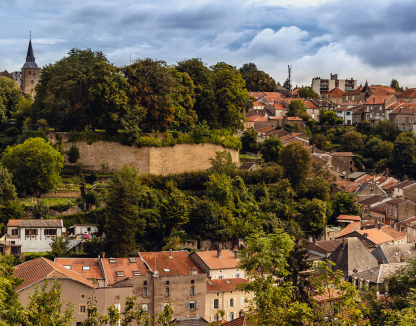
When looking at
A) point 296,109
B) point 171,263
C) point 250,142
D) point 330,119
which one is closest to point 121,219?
point 171,263

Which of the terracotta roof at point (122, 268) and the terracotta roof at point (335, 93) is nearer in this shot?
the terracotta roof at point (122, 268)

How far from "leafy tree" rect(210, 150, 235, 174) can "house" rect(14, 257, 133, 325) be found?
59.9 ft

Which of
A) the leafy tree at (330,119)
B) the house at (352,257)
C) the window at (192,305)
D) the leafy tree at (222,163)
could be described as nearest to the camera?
the window at (192,305)

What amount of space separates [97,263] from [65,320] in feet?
61.6

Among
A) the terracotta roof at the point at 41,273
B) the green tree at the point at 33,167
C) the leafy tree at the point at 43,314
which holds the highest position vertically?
the green tree at the point at 33,167

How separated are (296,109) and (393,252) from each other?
129ft

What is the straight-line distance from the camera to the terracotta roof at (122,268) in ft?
98.9

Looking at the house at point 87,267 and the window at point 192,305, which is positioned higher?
the house at point 87,267

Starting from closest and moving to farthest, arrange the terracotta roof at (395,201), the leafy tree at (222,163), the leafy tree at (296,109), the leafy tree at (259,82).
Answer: the leafy tree at (222,163), the terracotta roof at (395,201), the leafy tree at (296,109), the leafy tree at (259,82)

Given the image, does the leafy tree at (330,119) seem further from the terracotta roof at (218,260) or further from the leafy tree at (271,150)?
the terracotta roof at (218,260)

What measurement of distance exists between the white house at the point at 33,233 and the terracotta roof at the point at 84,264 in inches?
168

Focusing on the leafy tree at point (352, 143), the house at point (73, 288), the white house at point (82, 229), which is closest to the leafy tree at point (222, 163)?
the white house at point (82, 229)

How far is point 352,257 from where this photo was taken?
35344 mm

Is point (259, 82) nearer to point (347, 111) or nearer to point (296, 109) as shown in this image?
point (296, 109)
